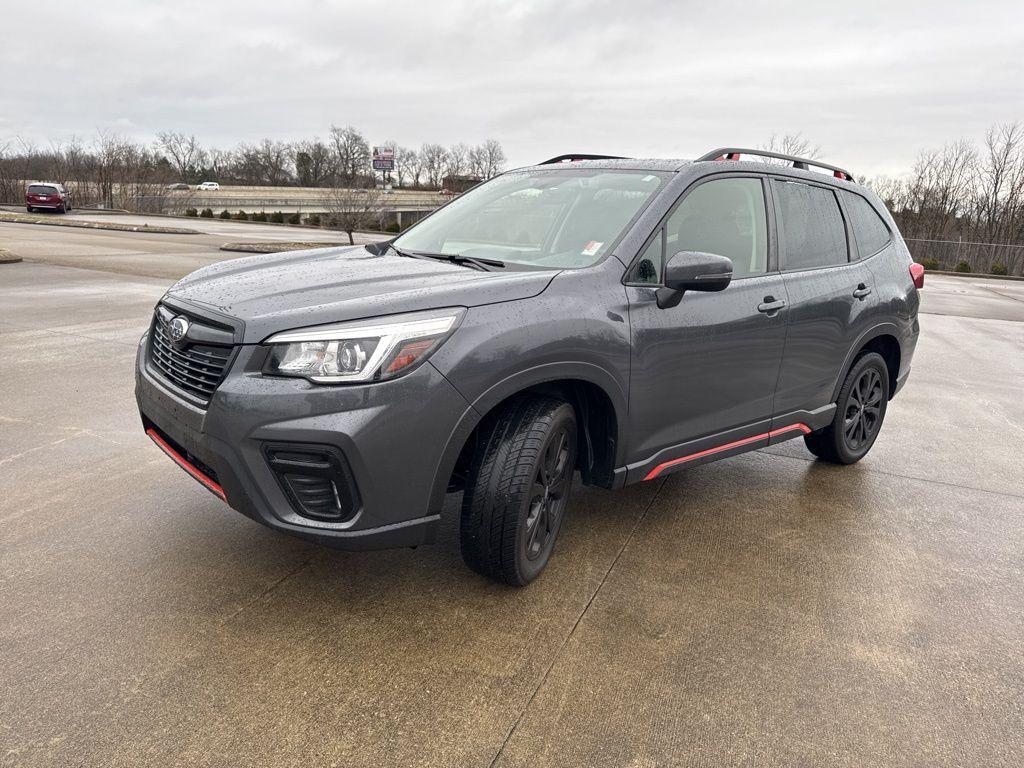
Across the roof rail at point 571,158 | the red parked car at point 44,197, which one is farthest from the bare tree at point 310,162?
the roof rail at point 571,158

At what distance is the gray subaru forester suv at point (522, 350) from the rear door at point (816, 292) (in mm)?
13

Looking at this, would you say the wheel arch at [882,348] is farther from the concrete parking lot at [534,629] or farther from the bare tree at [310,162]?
the bare tree at [310,162]

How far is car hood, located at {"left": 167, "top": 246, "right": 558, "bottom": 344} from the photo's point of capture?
2.55 m

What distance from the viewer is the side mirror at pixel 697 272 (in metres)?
3.04

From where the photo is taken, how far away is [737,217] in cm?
377

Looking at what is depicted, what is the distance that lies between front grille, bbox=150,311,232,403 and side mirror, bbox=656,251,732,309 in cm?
173

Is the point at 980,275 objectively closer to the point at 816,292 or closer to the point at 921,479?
the point at 921,479

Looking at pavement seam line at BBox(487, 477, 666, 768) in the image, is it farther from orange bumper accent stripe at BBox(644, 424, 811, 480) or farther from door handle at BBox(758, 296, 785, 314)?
door handle at BBox(758, 296, 785, 314)

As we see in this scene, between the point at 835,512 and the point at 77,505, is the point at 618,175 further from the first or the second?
the point at 77,505

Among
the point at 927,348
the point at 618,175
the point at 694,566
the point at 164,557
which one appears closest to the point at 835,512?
the point at 694,566

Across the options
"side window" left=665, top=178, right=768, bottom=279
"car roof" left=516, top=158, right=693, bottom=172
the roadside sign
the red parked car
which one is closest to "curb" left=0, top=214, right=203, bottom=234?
the red parked car

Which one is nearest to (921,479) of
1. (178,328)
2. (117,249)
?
(178,328)

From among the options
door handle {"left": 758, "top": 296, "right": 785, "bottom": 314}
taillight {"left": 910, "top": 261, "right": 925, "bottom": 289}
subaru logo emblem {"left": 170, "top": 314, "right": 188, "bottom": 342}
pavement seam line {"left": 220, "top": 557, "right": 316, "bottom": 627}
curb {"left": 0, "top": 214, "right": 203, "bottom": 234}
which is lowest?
pavement seam line {"left": 220, "top": 557, "right": 316, "bottom": 627}

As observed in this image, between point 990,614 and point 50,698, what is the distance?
11.4ft
